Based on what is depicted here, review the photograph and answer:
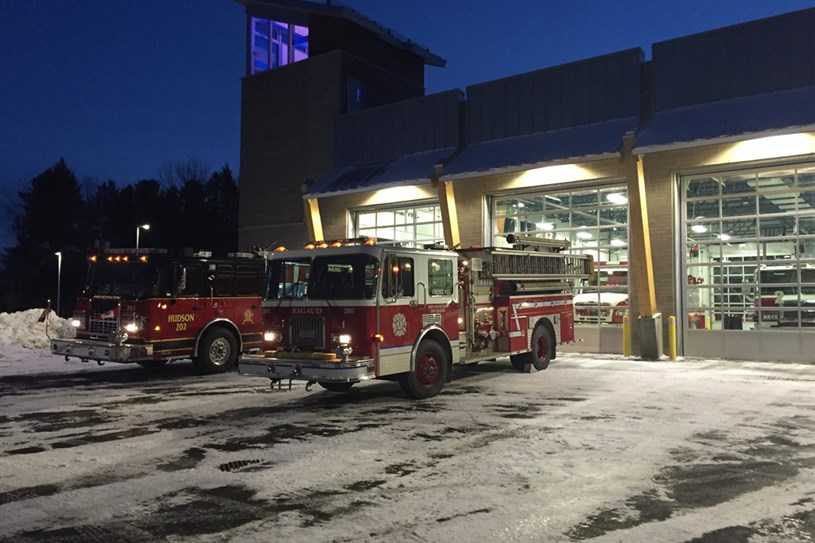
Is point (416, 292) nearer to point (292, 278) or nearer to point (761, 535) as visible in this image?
point (292, 278)

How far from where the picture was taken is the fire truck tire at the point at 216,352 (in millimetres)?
14460

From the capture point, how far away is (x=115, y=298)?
1364cm

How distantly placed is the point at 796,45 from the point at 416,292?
12.4 meters

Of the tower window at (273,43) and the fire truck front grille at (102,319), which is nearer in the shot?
the fire truck front grille at (102,319)

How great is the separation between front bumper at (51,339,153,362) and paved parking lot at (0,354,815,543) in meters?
0.85

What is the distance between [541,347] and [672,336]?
4.87 metres

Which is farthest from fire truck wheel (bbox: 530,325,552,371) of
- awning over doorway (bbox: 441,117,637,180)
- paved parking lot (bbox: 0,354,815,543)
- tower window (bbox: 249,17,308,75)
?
tower window (bbox: 249,17,308,75)

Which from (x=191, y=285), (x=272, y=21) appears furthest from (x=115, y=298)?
(x=272, y=21)

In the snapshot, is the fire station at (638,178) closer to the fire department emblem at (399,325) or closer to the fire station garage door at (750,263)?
the fire station garage door at (750,263)

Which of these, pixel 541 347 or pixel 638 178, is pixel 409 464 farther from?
pixel 638 178

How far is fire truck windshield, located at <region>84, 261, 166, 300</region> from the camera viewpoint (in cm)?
1362

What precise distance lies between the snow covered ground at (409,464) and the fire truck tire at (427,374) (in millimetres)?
266

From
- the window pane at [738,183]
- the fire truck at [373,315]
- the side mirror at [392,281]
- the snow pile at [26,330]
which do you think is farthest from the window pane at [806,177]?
the snow pile at [26,330]

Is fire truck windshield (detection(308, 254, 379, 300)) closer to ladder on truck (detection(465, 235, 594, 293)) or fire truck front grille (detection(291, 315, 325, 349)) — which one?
fire truck front grille (detection(291, 315, 325, 349))
